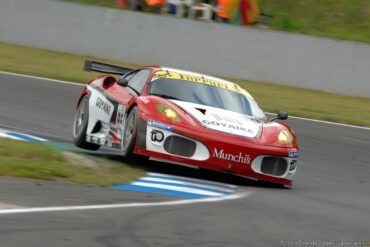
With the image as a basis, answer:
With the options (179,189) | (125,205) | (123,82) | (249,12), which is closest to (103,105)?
(123,82)

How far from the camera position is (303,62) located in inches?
821

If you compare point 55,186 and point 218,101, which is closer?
point 55,186

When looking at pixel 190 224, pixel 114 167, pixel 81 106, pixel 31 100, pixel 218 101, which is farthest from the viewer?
pixel 31 100

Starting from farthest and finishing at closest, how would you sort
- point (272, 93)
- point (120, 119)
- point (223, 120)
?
point (272, 93) < point (120, 119) < point (223, 120)

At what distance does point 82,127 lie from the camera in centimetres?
1121

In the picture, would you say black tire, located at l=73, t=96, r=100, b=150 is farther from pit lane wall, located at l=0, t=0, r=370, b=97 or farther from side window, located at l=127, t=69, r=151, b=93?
pit lane wall, located at l=0, t=0, r=370, b=97

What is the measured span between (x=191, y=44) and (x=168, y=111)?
12.7 metres

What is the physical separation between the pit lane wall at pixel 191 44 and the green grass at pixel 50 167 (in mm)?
11769

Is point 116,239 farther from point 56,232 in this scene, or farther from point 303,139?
point 303,139

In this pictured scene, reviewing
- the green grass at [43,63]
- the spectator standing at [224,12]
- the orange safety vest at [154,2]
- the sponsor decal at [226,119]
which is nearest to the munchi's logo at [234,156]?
the sponsor decal at [226,119]

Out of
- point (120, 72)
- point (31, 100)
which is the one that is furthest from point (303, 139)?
point (31, 100)

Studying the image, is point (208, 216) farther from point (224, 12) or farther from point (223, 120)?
point (224, 12)

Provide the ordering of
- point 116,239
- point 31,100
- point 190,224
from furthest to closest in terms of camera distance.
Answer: point 31,100 < point 190,224 < point 116,239

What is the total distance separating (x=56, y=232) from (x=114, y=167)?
144 inches
